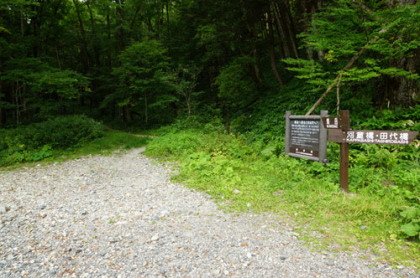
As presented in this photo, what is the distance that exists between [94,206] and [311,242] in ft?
13.2

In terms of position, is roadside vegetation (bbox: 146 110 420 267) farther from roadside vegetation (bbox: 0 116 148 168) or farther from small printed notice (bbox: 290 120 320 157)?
roadside vegetation (bbox: 0 116 148 168)

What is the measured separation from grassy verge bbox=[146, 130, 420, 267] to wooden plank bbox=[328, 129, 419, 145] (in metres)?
0.85

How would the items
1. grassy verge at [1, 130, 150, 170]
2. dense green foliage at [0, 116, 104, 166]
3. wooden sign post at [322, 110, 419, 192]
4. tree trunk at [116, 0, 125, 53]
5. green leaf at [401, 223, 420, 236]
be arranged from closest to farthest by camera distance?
green leaf at [401, 223, 420, 236] → wooden sign post at [322, 110, 419, 192] → dense green foliage at [0, 116, 104, 166] → grassy verge at [1, 130, 150, 170] → tree trunk at [116, 0, 125, 53]

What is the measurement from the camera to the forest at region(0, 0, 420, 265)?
482 centimetres

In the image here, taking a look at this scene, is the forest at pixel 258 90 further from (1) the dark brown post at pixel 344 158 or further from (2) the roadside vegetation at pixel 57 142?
(1) the dark brown post at pixel 344 158

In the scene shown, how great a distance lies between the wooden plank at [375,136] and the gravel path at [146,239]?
2.20 meters

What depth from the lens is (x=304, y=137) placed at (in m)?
6.02

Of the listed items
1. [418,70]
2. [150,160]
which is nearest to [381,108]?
[418,70]

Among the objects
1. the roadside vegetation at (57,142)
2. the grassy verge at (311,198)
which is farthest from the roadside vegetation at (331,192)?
the roadside vegetation at (57,142)

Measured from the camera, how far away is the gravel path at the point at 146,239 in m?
2.68

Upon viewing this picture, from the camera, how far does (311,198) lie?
427 cm

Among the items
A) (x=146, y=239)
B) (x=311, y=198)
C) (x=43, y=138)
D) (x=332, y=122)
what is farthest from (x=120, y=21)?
(x=311, y=198)

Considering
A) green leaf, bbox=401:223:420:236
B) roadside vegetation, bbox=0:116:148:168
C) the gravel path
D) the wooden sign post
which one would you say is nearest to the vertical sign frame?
the wooden sign post

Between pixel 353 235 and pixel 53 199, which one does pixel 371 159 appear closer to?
pixel 353 235
